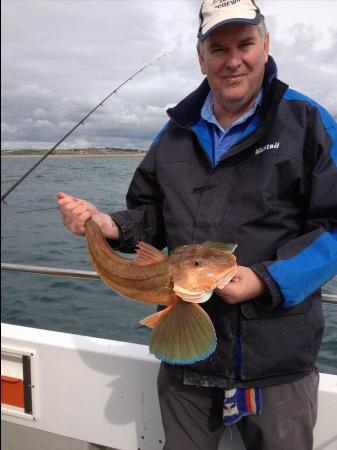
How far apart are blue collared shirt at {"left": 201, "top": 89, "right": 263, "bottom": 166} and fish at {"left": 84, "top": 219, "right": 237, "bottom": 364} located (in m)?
0.56

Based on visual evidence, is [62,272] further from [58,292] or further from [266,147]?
[58,292]

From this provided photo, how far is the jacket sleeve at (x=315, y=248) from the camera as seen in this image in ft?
6.52

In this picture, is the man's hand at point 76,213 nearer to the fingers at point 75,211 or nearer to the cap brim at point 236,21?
the fingers at point 75,211

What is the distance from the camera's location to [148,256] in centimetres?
217

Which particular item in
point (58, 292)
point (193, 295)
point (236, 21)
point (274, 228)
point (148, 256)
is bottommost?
point (58, 292)

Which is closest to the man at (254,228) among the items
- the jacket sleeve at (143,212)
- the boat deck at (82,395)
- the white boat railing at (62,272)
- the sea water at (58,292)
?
the jacket sleeve at (143,212)

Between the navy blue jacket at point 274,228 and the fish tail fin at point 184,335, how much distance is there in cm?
18

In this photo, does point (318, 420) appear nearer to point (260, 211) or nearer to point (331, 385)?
point (331, 385)

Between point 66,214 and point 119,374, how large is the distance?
120 cm

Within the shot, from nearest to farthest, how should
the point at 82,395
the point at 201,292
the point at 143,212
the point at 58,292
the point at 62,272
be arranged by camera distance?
the point at 201,292 < the point at 143,212 < the point at 82,395 < the point at 62,272 < the point at 58,292

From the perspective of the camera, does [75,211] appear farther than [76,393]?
No

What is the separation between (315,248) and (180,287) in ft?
1.97

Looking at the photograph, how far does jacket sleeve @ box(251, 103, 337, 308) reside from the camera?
78.3 inches

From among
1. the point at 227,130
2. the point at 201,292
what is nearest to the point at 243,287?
the point at 201,292
